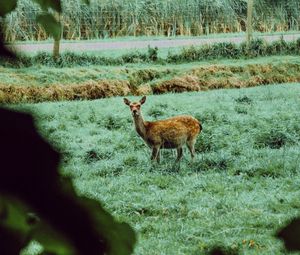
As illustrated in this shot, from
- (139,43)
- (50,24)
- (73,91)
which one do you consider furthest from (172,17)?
(50,24)

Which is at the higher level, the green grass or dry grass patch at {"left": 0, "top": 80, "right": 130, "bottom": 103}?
dry grass patch at {"left": 0, "top": 80, "right": 130, "bottom": 103}

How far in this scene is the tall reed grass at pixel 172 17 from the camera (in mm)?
10977

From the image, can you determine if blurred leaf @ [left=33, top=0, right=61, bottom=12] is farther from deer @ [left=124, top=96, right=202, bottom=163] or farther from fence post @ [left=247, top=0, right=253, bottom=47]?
fence post @ [left=247, top=0, right=253, bottom=47]

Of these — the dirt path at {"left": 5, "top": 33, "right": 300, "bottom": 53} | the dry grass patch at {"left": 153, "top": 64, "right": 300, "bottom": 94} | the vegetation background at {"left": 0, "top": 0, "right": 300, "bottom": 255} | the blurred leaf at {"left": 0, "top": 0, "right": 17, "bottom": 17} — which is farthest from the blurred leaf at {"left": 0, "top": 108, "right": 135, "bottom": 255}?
the dirt path at {"left": 5, "top": 33, "right": 300, "bottom": 53}

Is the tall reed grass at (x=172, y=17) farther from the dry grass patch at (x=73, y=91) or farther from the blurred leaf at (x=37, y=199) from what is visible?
the blurred leaf at (x=37, y=199)

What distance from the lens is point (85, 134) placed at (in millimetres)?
6375

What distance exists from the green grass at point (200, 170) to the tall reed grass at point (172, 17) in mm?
3093

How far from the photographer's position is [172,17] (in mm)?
11484

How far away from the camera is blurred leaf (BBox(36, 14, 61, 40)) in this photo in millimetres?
518

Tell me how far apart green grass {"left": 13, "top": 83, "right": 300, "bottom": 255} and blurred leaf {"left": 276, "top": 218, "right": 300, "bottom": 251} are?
1.99 metres

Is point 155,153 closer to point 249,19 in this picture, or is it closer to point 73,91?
point 73,91

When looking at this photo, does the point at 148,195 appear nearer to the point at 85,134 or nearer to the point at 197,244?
Answer: the point at 197,244

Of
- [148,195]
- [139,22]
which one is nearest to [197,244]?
[148,195]

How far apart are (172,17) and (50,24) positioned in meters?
11.1
